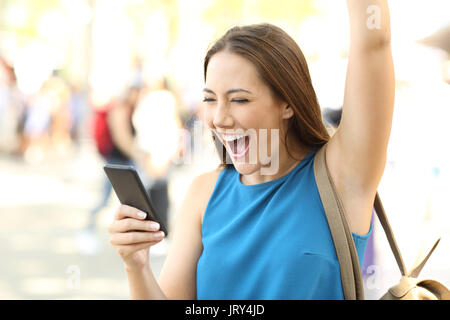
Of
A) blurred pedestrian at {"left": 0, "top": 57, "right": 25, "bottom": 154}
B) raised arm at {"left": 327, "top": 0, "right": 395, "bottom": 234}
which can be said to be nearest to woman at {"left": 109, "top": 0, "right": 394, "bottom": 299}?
raised arm at {"left": 327, "top": 0, "right": 395, "bottom": 234}

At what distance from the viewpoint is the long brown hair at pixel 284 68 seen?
143 cm

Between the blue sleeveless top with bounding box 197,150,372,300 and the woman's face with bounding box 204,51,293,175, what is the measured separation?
8 cm

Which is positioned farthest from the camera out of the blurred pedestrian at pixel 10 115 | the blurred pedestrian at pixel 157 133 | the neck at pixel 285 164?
the blurred pedestrian at pixel 10 115

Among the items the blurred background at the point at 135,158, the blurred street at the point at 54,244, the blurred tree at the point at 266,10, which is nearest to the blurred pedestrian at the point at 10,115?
the blurred background at the point at 135,158

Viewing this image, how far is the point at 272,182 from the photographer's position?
149cm

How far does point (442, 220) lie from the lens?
5.85 m

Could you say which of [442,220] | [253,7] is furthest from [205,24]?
[442,220]

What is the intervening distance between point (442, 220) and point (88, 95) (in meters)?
6.73

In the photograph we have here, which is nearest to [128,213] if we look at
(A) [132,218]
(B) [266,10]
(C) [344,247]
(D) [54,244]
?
(A) [132,218]

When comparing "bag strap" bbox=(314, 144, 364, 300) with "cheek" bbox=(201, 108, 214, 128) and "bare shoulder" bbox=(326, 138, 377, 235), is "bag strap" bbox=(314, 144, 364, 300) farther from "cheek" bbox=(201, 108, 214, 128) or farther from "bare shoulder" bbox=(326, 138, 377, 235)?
"cheek" bbox=(201, 108, 214, 128)

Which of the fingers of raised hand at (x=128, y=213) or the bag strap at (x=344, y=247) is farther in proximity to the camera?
the fingers of raised hand at (x=128, y=213)

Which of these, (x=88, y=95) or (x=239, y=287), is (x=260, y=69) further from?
(x=88, y=95)

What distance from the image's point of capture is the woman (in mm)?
1305

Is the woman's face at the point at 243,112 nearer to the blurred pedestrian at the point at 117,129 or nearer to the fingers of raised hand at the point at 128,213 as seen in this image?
the fingers of raised hand at the point at 128,213
